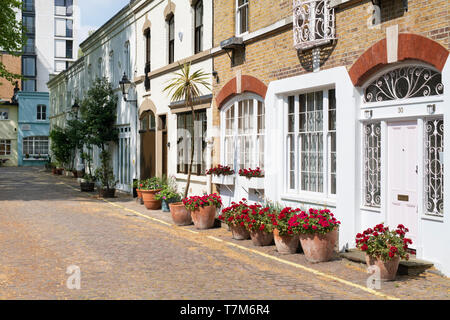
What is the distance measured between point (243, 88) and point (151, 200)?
5.81 metres

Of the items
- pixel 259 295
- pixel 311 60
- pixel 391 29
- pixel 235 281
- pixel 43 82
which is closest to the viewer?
pixel 259 295

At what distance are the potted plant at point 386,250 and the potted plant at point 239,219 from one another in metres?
3.12

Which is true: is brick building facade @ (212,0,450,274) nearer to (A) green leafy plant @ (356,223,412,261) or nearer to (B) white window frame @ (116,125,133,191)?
(A) green leafy plant @ (356,223,412,261)

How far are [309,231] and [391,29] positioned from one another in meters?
3.53

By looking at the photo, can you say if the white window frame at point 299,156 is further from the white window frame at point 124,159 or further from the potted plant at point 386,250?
the white window frame at point 124,159

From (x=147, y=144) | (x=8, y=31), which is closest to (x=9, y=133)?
(x=8, y=31)

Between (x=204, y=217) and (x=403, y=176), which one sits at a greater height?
(x=403, y=176)

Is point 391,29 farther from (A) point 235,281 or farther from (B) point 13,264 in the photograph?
(B) point 13,264

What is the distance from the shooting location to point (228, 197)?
12.9 metres

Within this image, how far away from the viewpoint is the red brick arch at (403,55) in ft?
23.3

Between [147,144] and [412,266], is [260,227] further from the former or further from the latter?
[147,144]

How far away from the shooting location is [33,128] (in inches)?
1973

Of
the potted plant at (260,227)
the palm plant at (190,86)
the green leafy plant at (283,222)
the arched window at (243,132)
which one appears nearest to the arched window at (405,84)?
the green leafy plant at (283,222)

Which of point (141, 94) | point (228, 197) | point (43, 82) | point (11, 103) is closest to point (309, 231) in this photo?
point (228, 197)
